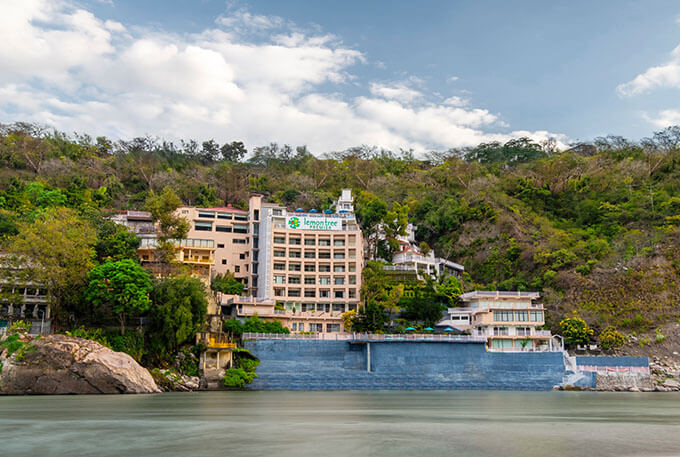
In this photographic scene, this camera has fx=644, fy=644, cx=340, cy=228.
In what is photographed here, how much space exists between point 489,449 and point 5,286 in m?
42.3

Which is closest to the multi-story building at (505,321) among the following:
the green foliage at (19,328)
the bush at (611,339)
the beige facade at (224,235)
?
the bush at (611,339)

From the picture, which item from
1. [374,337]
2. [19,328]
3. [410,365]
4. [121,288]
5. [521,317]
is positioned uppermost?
[121,288]

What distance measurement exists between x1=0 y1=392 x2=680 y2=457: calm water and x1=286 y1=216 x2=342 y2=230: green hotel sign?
130 feet

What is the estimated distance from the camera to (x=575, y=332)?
55031 mm

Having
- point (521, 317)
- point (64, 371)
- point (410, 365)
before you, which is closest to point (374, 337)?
point (410, 365)

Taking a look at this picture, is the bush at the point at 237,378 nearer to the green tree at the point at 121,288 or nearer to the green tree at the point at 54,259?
the green tree at the point at 121,288

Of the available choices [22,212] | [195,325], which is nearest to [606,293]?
[195,325]

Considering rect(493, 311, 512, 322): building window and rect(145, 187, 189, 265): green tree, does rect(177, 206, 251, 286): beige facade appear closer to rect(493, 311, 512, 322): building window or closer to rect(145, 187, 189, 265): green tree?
rect(145, 187, 189, 265): green tree

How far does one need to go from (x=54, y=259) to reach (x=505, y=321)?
120 feet

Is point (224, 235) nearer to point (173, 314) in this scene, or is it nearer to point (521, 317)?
point (173, 314)

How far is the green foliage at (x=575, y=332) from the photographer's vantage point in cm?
5491

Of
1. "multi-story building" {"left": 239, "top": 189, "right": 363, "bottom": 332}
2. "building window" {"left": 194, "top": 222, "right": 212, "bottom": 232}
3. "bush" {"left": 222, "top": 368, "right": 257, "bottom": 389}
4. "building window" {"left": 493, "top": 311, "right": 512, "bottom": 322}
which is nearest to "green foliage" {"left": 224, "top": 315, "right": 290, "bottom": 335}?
"bush" {"left": 222, "top": 368, "right": 257, "bottom": 389}

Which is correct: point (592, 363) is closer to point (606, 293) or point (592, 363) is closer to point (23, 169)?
point (606, 293)

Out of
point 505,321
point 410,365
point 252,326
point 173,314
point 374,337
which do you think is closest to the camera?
point 173,314
